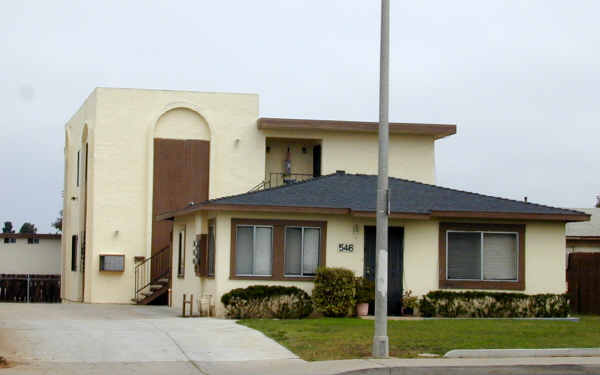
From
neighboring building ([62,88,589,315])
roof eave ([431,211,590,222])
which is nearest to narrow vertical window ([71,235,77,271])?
neighboring building ([62,88,589,315])

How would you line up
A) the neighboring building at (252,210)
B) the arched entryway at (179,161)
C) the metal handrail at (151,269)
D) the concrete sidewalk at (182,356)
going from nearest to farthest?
the concrete sidewalk at (182,356), the neighboring building at (252,210), the metal handrail at (151,269), the arched entryway at (179,161)

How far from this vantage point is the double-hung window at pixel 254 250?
24.4 metres

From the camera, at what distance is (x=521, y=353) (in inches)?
642

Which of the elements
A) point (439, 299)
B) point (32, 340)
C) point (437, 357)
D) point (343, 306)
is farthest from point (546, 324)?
point (32, 340)

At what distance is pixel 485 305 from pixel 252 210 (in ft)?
22.5

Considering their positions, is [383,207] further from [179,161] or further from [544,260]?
[179,161]

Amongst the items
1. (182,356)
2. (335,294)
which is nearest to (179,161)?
(335,294)

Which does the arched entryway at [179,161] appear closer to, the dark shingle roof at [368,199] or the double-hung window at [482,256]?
the dark shingle roof at [368,199]

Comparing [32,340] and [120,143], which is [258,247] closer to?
[32,340]

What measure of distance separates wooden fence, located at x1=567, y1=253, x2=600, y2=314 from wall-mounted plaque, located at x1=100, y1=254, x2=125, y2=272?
16.4 metres

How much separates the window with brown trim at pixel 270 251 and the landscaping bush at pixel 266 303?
2.18ft

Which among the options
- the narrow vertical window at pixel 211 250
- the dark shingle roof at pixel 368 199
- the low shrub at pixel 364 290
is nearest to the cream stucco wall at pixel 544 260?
the dark shingle roof at pixel 368 199

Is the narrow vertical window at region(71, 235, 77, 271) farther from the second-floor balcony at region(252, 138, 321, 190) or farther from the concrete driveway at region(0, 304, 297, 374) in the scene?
the concrete driveway at region(0, 304, 297, 374)

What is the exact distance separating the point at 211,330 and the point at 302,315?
4367mm
